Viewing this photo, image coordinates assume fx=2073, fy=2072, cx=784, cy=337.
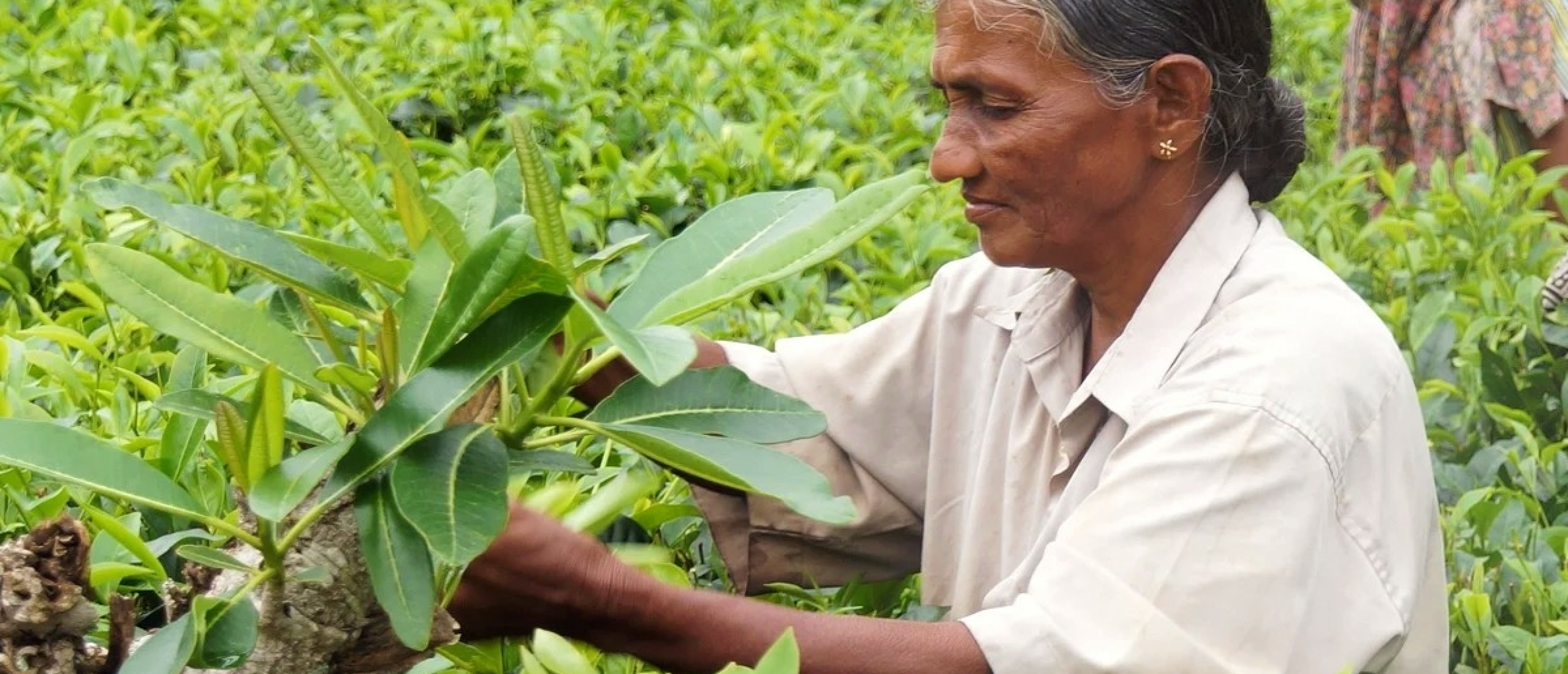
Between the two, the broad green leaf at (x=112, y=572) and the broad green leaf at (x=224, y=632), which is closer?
the broad green leaf at (x=224, y=632)

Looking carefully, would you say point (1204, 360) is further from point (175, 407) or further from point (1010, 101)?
point (175, 407)

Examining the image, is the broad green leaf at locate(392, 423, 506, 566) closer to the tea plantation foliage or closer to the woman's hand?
the woman's hand

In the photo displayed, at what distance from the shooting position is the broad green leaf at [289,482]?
4.16 feet

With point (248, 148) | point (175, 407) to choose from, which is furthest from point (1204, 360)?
point (248, 148)

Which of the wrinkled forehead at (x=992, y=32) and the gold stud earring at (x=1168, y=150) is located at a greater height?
the wrinkled forehead at (x=992, y=32)

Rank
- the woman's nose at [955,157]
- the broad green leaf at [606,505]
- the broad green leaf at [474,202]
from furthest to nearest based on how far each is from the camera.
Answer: the woman's nose at [955,157], the broad green leaf at [606,505], the broad green leaf at [474,202]

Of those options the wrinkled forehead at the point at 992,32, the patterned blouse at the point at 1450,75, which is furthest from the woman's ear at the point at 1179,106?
the patterned blouse at the point at 1450,75

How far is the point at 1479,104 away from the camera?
14.3 ft

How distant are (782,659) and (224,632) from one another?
1.27 ft

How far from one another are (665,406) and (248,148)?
2044 mm

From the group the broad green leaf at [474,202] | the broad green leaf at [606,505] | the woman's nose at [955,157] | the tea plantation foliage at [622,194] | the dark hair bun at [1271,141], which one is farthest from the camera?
the tea plantation foliage at [622,194]

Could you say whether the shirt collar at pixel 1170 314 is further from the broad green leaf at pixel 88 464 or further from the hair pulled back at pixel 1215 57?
the broad green leaf at pixel 88 464

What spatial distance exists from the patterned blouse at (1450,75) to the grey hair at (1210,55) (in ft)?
6.99

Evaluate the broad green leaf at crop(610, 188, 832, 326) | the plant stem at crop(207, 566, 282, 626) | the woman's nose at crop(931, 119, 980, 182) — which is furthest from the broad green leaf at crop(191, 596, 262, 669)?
the woman's nose at crop(931, 119, 980, 182)
